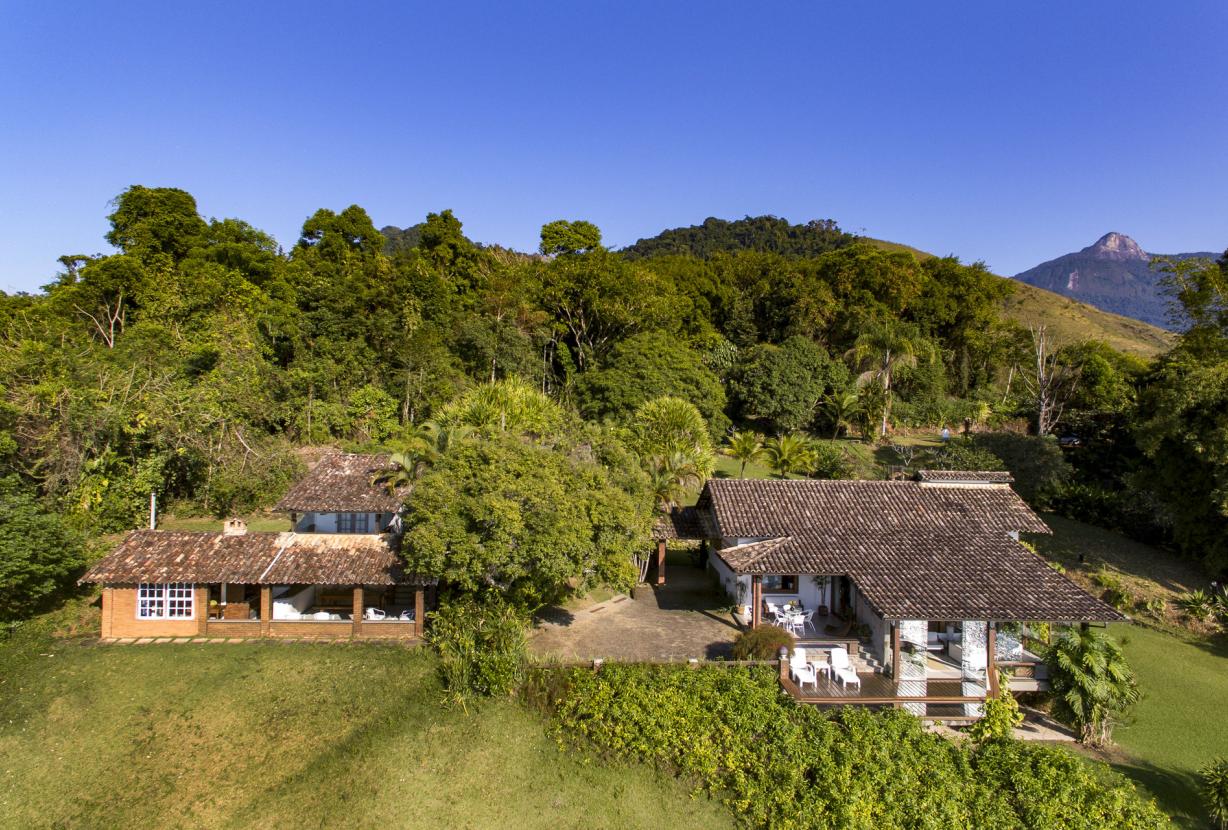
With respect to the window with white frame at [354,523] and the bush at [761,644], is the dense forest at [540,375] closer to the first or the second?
the window with white frame at [354,523]

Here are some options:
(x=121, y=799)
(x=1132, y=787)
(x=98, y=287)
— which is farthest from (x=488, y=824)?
(x=98, y=287)

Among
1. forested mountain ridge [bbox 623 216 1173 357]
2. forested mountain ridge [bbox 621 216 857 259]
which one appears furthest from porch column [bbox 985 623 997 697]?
forested mountain ridge [bbox 621 216 857 259]

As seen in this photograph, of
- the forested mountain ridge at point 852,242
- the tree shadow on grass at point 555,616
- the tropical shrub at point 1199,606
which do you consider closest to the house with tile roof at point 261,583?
the tree shadow on grass at point 555,616

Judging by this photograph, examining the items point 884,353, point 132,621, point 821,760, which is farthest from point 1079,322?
point 132,621

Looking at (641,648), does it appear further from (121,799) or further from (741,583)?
(121,799)

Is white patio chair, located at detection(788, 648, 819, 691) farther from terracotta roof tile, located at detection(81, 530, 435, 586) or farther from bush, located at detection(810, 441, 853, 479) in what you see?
bush, located at detection(810, 441, 853, 479)

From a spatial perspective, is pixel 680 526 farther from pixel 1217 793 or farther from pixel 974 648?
pixel 1217 793

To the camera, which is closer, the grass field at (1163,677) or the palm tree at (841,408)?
the grass field at (1163,677)
